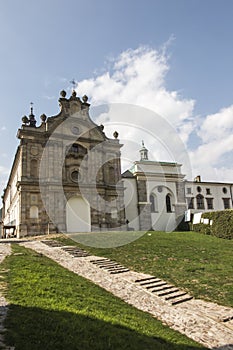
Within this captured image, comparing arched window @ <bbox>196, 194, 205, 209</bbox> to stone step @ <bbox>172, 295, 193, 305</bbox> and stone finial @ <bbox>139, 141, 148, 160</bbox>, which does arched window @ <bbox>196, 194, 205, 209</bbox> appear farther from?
stone step @ <bbox>172, 295, 193, 305</bbox>

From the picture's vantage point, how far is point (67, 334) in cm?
554

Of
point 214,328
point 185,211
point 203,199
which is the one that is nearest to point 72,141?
point 185,211

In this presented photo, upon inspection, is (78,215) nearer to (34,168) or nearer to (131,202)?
(34,168)

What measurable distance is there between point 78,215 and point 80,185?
3432mm

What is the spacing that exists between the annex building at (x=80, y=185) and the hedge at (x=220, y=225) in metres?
8.60

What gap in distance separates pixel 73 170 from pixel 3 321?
2755 centimetres

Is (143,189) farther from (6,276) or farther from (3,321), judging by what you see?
(3,321)

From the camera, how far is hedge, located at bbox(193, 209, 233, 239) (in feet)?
91.7

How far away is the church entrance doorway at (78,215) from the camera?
31.4 m

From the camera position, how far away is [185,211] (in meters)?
40.5

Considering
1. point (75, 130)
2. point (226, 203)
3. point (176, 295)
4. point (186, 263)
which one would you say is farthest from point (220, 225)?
point (176, 295)

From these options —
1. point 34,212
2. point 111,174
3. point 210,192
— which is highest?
point 111,174

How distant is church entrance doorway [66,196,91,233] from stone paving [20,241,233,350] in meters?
17.4

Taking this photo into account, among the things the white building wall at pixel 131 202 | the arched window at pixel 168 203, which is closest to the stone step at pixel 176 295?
the white building wall at pixel 131 202
